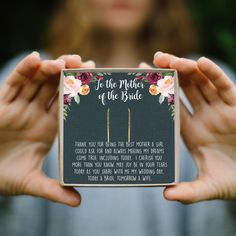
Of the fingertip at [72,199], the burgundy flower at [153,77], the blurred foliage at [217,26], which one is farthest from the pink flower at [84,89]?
the blurred foliage at [217,26]

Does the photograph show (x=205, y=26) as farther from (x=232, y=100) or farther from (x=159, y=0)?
(x=232, y=100)

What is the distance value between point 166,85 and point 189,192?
228 mm

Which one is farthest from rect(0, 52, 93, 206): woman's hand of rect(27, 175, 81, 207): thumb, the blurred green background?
the blurred green background

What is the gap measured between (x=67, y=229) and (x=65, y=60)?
0.71 meters

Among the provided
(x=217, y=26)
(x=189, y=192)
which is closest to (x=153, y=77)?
(x=189, y=192)

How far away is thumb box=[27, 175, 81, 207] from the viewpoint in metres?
1.27

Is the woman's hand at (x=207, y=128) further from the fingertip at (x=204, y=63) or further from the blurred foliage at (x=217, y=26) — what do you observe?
the blurred foliage at (x=217, y=26)

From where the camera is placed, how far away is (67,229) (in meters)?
1.81

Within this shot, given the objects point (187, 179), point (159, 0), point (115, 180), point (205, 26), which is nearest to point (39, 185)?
point (115, 180)

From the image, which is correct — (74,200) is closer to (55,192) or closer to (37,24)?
(55,192)

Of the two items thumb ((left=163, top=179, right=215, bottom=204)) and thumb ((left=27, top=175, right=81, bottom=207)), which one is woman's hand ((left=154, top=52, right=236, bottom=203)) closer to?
thumb ((left=163, top=179, right=215, bottom=204))

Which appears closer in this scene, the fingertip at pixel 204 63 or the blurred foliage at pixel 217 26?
the fingertip at pixel 204 63

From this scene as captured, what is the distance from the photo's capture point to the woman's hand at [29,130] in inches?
51.0

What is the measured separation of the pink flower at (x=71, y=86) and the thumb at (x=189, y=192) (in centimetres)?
27
